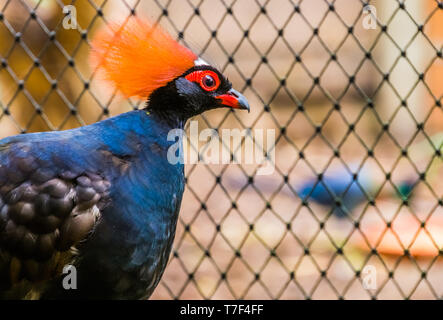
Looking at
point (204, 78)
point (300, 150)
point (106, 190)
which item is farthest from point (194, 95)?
point (300, 150)

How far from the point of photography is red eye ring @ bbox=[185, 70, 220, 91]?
1.81 m

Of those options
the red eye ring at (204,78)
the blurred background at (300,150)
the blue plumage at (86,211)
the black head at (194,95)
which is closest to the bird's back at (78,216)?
the blue plumage at (86,211)

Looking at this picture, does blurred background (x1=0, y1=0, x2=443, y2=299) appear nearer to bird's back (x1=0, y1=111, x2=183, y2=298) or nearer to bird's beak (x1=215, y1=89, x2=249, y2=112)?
bird's beak (x1=215, y1=89, x2=249, y2=112)

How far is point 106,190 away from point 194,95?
41 cm

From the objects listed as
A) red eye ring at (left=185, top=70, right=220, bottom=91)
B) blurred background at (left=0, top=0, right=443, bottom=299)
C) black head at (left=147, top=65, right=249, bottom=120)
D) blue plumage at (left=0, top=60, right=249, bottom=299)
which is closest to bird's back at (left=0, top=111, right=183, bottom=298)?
blue plumage at (left=0, top=60, right=249, bottom=299)

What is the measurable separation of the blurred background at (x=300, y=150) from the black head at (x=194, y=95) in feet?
2.37

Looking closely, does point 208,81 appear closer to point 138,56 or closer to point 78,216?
point 138,56

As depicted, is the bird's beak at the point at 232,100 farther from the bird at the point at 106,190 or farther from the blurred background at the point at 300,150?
the blurred background at the point at 300,150

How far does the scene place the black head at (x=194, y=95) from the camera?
70.3 inches

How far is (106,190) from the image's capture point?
62.8 inches

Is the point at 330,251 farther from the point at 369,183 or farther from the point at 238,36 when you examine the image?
the point at 238,36

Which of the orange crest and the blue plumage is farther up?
the orange crest

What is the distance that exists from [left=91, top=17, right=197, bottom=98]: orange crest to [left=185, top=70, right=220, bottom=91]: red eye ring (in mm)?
35
